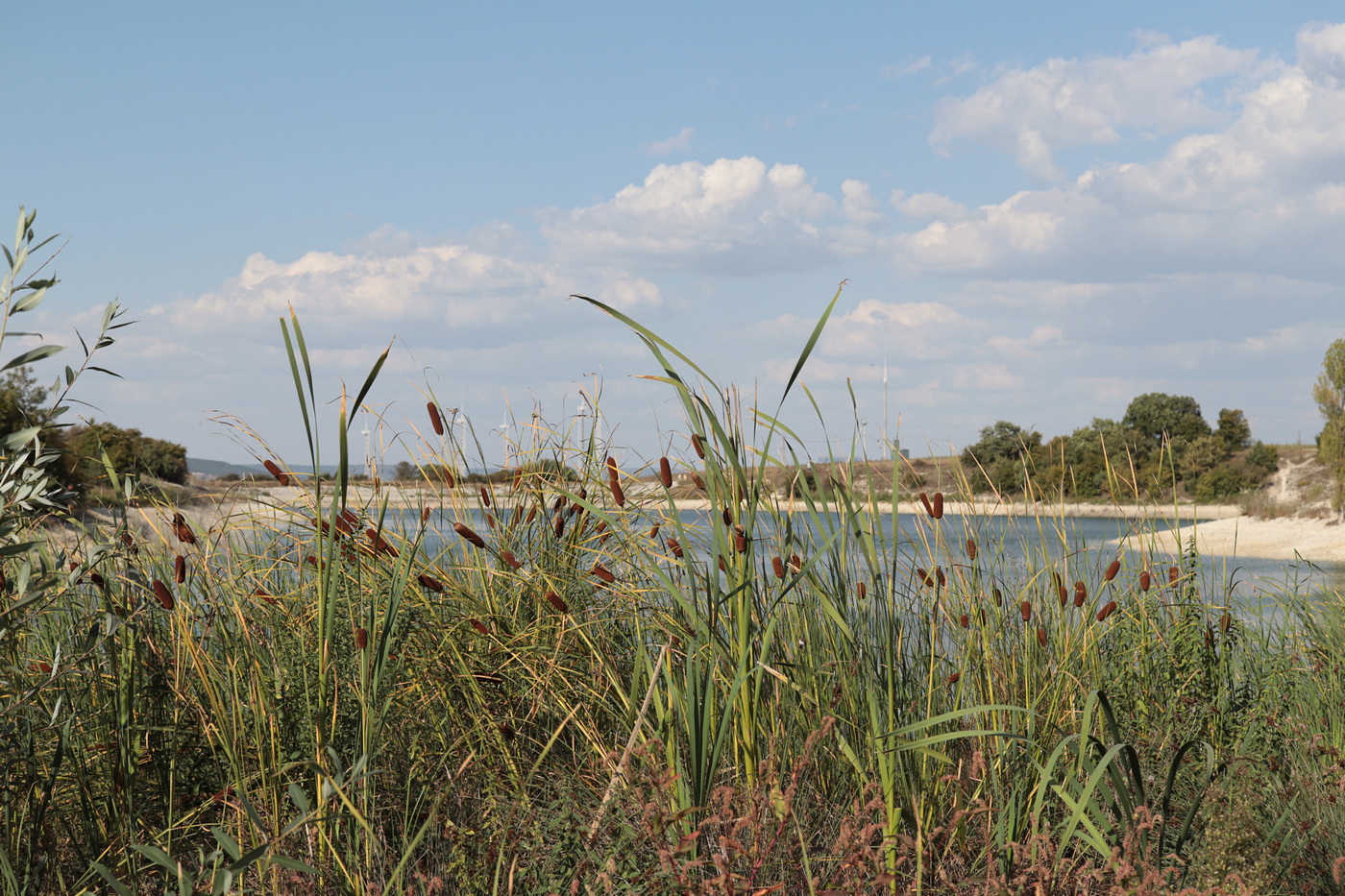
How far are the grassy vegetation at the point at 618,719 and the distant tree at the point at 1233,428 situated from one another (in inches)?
1767

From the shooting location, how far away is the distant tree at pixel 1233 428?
41.3m

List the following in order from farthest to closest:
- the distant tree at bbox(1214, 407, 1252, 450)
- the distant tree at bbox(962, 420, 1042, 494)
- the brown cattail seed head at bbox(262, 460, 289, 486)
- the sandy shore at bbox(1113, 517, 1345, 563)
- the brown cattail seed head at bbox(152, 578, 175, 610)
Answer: the distant tree at bbox(1214, 407, 1252, 450) → the sandy shore at bbox(1113, 517, 1345, 563) → the distant tree at bbox(962, 420, 1042, 494) → the brown cattail seed head at bbox(262, 460, 289, 486) → the brown cattail seed head at bbox(152, 578, 175, 610)

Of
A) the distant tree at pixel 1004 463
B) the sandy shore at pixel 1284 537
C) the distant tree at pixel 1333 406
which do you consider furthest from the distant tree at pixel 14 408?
the distant tree at pixel 1333 406

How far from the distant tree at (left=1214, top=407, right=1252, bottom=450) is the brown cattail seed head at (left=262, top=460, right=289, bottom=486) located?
46399 millimetres

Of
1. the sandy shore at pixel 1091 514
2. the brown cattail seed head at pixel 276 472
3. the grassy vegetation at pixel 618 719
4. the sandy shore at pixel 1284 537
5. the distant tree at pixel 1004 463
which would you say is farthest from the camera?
the sandy shore at pixel 1284 537

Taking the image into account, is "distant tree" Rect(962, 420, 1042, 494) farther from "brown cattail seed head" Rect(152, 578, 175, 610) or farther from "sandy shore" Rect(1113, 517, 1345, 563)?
"sandy shore" Rect(1113, 517, 1345, 563)

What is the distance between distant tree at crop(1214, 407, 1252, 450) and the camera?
41.3 m

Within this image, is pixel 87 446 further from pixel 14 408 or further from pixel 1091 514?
pixel 1091 514

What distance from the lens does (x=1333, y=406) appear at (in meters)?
29.2

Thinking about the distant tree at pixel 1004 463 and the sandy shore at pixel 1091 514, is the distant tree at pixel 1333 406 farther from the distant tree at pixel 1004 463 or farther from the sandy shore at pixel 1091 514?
the distant tree at pixel 1004 463

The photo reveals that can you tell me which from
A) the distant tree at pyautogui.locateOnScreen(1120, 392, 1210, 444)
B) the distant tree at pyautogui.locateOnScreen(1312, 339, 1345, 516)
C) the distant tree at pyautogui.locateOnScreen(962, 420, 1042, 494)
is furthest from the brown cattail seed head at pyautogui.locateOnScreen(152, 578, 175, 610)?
the distant tree at pyautogui.locateOnScreen(1120, 392, 1210, 444)

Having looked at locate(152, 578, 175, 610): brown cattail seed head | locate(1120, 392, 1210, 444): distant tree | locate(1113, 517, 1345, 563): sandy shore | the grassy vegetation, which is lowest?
locate(1113, 517, 1345, 563): sandy shore

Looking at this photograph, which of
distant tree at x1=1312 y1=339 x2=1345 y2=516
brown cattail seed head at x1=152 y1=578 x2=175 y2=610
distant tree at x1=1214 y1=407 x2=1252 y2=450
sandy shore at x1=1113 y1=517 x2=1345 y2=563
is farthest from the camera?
distant tree at x1=1214 y1=407 x2=1252 y2=450

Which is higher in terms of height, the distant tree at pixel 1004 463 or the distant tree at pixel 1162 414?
the distant tree at pixel 1162 414
